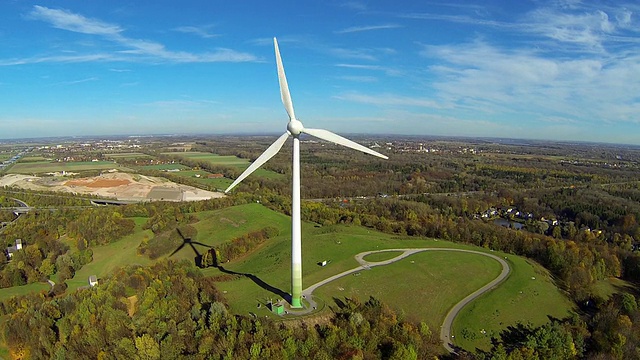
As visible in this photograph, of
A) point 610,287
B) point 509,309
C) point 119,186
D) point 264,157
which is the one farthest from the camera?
point 119,186

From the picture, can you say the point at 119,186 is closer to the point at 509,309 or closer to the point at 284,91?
the point at 284,91

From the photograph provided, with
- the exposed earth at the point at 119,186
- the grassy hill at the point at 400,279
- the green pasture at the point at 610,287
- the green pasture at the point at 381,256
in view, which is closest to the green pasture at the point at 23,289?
the grassy hill at the point at 400,279

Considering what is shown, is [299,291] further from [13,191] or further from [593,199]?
[13,191]

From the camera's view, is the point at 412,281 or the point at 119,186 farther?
the point at 119,186

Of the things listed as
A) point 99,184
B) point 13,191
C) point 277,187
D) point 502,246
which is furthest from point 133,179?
point 502,246

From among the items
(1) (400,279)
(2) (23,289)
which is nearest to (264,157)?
(1) (400,279)

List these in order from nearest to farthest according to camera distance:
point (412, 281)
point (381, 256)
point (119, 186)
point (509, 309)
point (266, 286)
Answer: point (509, 309) < point (266, 286) < point (412, 281) < point (381, 256) < point (119, 186)

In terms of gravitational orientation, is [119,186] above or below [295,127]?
below

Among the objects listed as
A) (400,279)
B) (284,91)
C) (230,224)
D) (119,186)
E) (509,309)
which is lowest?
(509,309)
